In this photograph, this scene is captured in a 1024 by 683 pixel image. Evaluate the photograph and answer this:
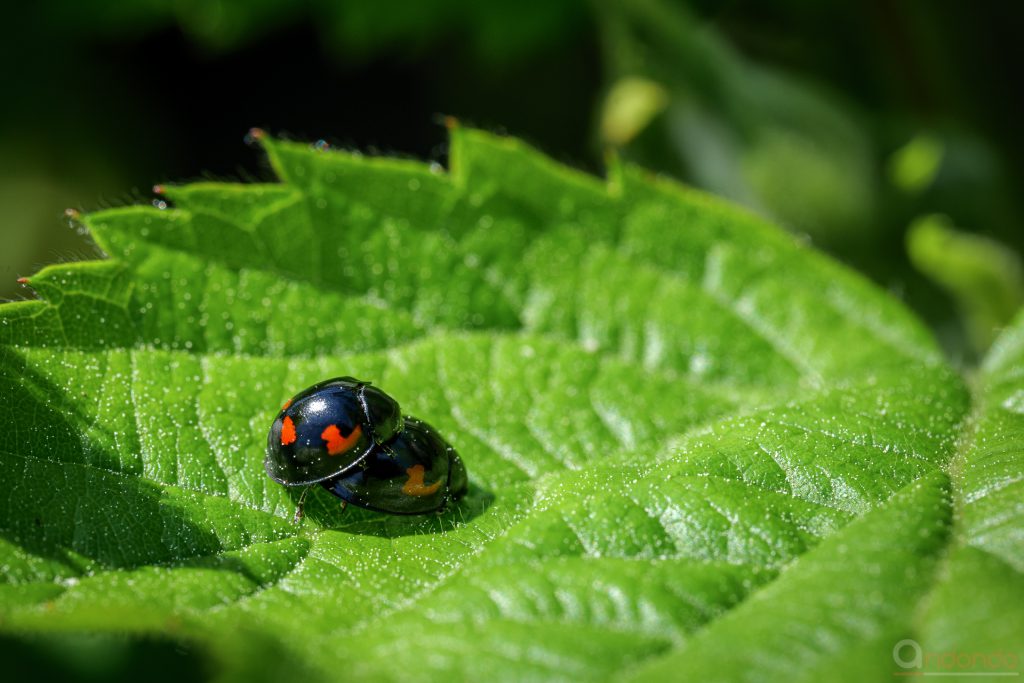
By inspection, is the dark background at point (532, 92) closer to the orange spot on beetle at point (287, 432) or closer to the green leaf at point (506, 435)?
the green leaf at point (506, 435)

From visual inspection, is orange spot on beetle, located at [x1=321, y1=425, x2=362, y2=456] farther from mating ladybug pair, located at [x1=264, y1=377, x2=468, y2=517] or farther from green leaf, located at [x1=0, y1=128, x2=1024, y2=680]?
green leaf, located at [x1=0, y1=128, x2=1024, y2=680]

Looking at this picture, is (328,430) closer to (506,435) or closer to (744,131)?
(506,435)

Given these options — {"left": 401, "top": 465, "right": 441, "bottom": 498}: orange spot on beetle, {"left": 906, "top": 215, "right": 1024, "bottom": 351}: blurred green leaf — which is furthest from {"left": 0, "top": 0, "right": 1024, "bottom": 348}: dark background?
{"left": 401, "top": 465, "right": 441, "bottom": 498}: orange spot on beetle

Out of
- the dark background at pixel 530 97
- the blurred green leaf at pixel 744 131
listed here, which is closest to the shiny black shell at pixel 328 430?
the dark background at pixel 530 97

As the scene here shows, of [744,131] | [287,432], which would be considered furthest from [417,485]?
[744,131]

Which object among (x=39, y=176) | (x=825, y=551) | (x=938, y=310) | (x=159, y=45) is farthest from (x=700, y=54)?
(x=39, y=176)

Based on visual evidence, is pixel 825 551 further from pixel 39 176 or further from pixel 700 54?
pixel 39 176
